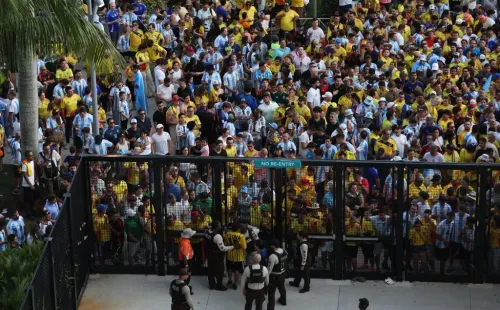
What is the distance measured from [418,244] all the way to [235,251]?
3.15 metres

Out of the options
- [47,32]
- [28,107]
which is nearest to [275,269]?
[47,32]

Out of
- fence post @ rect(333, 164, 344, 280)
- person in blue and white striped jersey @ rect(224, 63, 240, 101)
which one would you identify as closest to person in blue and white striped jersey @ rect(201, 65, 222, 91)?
person in blue and white striped jersey @ rect(224, 63, 240, 101)

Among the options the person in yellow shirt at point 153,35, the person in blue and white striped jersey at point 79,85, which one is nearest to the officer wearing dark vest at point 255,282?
the person in blue and white striped jersey at point 79,85

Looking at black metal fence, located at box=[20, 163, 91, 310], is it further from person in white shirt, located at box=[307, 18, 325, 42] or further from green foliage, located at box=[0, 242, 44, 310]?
person in white shirt, located at box=[307, 18, 325, 42]

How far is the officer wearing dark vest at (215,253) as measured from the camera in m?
17.7

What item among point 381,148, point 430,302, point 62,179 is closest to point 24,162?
point 62,179

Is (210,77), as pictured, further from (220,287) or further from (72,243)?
(72,243)

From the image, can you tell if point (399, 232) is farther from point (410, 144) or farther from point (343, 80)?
point (343, 80)

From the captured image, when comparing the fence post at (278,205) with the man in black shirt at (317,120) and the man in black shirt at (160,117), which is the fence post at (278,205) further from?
the man in black shirt at (160,117)

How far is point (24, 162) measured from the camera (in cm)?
2103

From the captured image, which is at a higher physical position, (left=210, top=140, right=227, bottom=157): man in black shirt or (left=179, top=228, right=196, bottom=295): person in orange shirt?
(left=210, top=140, right=227, bottom=157): man in black shirt

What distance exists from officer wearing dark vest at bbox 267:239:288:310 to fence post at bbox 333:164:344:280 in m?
1.30

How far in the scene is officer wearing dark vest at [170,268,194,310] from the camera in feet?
53.0

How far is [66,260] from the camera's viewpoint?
1706cm
